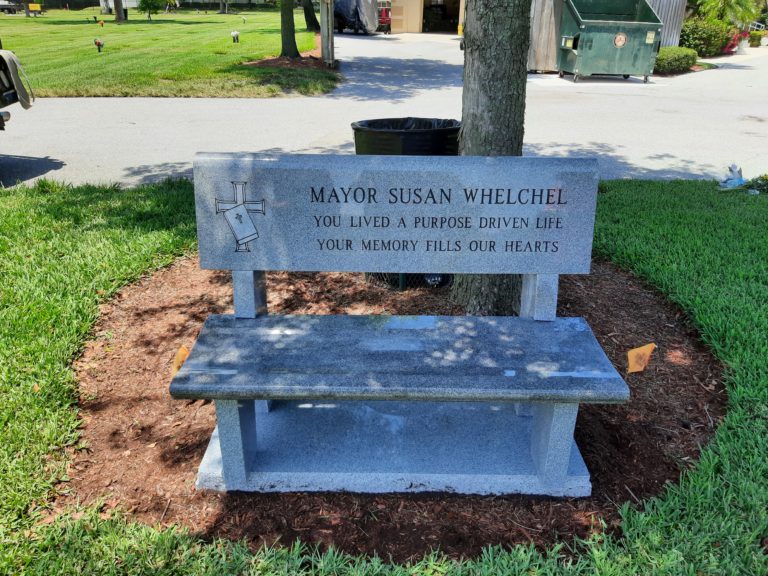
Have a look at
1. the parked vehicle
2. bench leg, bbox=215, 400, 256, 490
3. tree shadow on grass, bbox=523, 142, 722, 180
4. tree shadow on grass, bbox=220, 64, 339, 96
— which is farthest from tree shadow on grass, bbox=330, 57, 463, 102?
bench leg, bbox=215, 400, 256, 490

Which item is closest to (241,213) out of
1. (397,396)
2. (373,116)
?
(397,396)

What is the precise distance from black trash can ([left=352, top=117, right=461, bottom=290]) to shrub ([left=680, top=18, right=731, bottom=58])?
21037 millimetres

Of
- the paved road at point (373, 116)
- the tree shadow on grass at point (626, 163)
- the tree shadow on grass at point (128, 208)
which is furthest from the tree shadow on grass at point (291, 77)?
the tree shadow on grass at point (128, 208)

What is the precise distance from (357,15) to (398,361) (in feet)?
99.5

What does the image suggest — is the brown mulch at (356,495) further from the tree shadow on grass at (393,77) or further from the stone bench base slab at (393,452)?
the tree shadow on grass at (393,77)

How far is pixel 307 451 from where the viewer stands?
2982 mm

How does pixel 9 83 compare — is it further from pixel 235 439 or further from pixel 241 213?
pixel 235 439

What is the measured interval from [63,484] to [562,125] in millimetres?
10023

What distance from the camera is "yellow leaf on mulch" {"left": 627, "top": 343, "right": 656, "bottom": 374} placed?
12.1 ft

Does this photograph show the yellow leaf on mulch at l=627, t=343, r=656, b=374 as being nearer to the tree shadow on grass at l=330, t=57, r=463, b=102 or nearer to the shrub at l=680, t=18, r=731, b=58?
the tree shadow on grass at l=330, t=57, r=463, b=102

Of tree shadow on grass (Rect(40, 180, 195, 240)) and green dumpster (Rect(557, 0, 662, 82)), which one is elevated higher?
green dumpster (Rect(557, 0, 662, 82))

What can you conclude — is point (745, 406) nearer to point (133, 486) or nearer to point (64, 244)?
point (133, 486)

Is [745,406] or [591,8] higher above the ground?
[591,8]

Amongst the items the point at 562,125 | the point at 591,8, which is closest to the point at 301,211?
the point at 562,125
